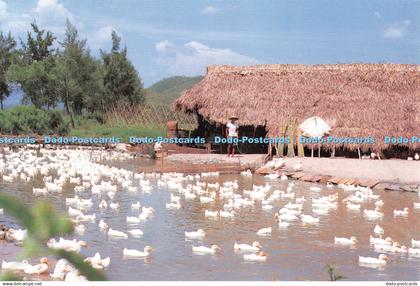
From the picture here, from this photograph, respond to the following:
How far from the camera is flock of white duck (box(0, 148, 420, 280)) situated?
784 centimetres

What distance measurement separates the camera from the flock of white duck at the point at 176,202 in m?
7.84

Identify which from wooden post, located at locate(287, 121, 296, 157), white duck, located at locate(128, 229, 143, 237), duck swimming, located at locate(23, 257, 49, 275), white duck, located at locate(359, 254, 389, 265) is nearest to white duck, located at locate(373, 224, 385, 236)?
white duck, located at locate(359, 254, 389, 265)

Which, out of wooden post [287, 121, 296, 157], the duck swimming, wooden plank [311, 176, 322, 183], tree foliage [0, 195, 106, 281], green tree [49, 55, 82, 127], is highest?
green tree [49, 55, 82, 127]

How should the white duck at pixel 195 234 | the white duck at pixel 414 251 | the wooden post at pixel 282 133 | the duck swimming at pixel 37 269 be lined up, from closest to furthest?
the duck swimming at pixel 37 269
the white duck at pixel 414 251
the white duck at pixel 195 234
the wooden post at pixel 282 133

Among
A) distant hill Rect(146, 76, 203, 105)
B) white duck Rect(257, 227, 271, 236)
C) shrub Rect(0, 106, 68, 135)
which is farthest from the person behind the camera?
distant hill Rect(146, 76, 203, 105)

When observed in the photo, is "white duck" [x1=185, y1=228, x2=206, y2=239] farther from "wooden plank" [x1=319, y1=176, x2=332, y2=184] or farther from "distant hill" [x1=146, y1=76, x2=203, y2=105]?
"distant hill" [x1=146, y1=76, x2=203, y2=105]

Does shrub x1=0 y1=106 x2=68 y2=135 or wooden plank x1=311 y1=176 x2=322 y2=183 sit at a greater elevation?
shrub x1=0 y1=106 x2=68 y2=135

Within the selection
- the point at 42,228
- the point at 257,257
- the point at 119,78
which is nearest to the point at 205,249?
the point at 257,257

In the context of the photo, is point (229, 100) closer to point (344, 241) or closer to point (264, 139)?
point (264, 139)

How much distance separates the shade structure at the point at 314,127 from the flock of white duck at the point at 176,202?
3.11m

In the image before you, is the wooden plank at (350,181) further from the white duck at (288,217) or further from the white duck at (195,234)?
the white duck at (195,234)

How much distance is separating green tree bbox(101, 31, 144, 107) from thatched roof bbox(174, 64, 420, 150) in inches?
709

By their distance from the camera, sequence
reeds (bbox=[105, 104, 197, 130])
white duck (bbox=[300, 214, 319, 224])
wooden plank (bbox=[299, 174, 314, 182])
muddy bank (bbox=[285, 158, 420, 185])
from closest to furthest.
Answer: white duck (bbox=[300, 214, 319, 224]), muddy bank (bbox=[285, 158, 420, 185]), wooden plank (bbox=[299, 174, 314, 182]), reeds (bbox=[105, 104, 197, 130])

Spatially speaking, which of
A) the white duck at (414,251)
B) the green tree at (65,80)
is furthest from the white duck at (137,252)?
the green tree at (65,80)
